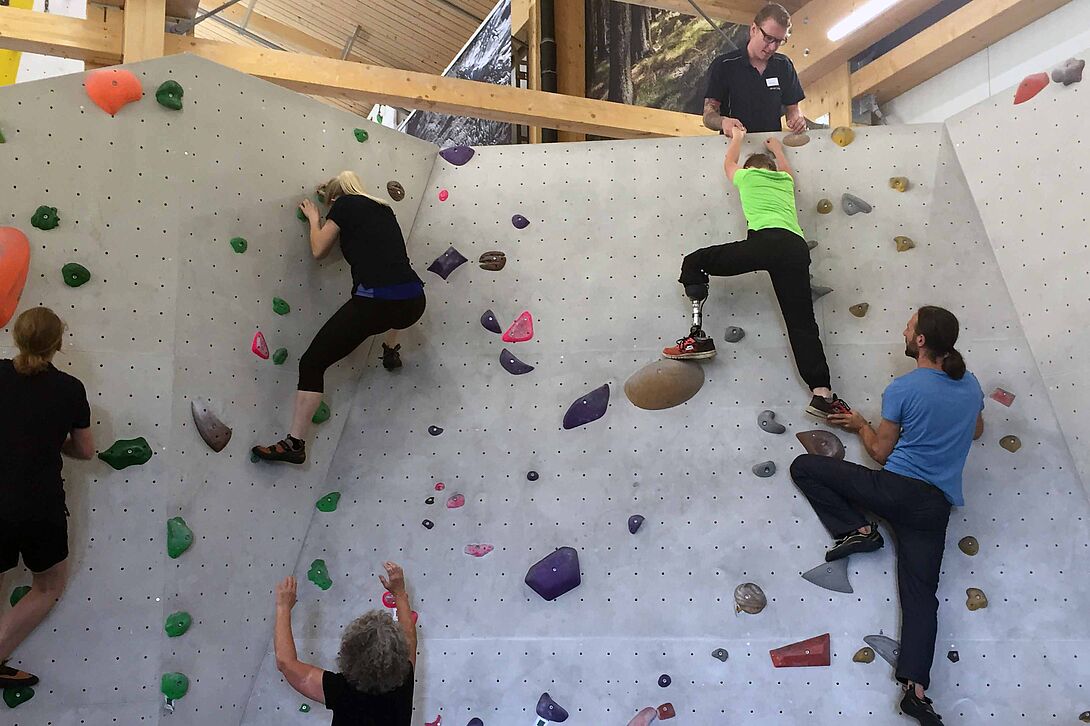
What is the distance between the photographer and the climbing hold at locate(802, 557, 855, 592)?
117 inches

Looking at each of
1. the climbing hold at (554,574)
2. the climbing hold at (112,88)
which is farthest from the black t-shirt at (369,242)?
the climbing hold at (554,574)

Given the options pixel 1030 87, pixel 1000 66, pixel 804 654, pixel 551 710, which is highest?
pixel 1000 66

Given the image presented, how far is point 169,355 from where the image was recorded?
9.06ft

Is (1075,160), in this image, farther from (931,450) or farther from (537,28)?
(537,28)

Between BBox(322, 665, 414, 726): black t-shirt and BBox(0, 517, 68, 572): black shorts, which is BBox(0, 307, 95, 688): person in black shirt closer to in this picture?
BBox(0, 517, 68, 572): black shorts

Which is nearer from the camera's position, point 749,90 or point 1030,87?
point 1030,87

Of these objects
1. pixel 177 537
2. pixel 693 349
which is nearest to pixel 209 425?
pixel 177 537

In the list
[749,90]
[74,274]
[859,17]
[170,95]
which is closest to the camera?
[74,274]

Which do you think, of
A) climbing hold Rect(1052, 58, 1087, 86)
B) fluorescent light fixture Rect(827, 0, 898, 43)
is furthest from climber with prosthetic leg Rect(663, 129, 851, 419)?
fluorescent light fixture Rect(827, 0, 898, 43)

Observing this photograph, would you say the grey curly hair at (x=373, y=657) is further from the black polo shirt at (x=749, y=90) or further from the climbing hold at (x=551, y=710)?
the black polo shirt at (x=749, y=90)

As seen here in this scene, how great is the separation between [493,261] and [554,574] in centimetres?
127

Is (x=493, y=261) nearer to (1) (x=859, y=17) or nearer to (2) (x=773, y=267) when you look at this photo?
(2) (x=773, y=267)

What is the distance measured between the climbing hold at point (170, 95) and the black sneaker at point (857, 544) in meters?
2.63

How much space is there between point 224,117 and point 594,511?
189 cm
